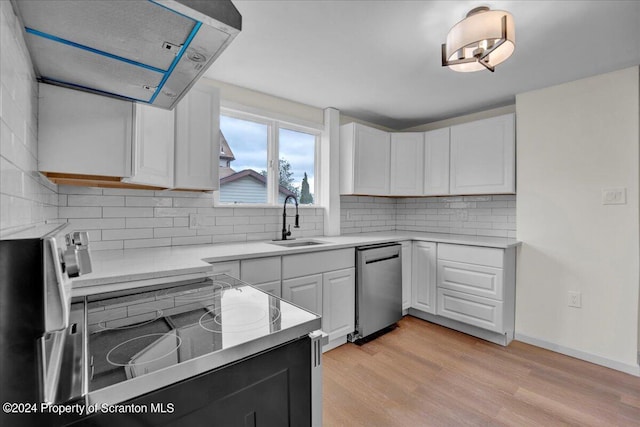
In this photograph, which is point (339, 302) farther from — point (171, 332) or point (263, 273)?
point (171, 332)

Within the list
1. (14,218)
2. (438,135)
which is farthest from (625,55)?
(14,218)

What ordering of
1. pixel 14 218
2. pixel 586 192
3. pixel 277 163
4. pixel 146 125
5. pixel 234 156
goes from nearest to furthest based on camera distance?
pixel 14 218
pixel 146 125
pixel 586 192
pixel 234 156
pixel 277 163

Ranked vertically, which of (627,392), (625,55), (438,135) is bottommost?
(627,392)

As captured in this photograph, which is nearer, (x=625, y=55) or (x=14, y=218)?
(x=14, y=218)

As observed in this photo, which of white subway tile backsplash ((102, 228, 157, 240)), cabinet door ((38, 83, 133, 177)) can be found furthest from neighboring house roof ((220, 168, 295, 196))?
cabinet door ((38, 83, 133, 177))

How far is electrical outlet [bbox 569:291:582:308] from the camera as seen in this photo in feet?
8.14

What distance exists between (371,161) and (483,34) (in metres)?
1.98

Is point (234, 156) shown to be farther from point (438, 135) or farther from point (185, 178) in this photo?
point (438, 135)

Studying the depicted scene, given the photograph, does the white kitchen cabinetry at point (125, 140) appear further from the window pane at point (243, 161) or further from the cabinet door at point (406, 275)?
the cabinet door at point (406, 275)

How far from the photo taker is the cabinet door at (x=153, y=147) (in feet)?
5.36

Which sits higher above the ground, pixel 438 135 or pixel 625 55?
pixel 625 55

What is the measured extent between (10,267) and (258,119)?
103 inches

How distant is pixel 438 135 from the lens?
3408mm

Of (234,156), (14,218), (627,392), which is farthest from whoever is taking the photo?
(234,156)
